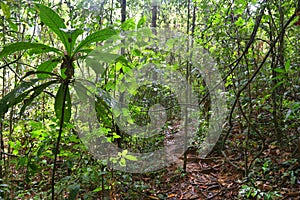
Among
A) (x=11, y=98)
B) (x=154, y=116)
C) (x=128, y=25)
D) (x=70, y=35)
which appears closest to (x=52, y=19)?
(x=70, y=35)

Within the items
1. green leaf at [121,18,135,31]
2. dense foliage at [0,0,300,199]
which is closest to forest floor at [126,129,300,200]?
dense foliage at [0,0,300,199]

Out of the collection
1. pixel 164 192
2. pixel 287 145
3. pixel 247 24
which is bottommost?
pixel 164 192

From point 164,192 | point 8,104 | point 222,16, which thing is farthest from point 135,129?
point 8,104

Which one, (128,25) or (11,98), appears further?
(128,25)

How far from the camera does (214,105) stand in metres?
3.52

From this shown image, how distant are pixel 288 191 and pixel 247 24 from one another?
1.63 metres

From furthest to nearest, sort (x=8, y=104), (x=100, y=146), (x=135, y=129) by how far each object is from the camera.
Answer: (x=135, y=129)
(x=100, y=146)
(x=8, y=104)

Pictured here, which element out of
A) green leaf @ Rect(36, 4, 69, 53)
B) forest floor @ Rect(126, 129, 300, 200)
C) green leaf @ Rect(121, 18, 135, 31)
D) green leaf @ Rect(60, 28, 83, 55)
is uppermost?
green leaf @ Rect(121, 18, 135, 31)

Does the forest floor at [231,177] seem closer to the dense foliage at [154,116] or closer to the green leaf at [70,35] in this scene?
the dense foliage at [154,116]

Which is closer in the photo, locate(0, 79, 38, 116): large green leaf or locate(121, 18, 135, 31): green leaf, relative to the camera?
locate(0, 79, 38, 116): large green leaf

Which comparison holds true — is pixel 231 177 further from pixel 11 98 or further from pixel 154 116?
pixel 11 98

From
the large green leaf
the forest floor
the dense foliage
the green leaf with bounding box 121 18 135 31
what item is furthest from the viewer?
the forest floor

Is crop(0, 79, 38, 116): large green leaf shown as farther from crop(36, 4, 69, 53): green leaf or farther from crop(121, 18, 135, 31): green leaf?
crop(121, 18, 135, 31): green leaf

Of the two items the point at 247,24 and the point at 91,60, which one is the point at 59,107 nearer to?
the point at 91,60
